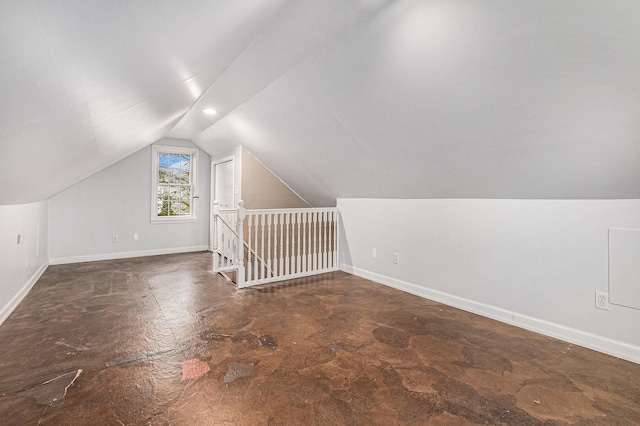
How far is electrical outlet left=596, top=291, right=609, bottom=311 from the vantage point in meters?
2.20

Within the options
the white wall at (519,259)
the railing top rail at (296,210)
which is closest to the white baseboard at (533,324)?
the white wall at (519,259)

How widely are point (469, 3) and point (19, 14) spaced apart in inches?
73.5

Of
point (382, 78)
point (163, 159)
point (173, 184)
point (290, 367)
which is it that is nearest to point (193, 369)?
point (290, 367)

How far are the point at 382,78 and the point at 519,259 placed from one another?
2004 millimetres

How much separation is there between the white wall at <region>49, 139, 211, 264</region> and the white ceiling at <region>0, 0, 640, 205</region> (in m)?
3.03

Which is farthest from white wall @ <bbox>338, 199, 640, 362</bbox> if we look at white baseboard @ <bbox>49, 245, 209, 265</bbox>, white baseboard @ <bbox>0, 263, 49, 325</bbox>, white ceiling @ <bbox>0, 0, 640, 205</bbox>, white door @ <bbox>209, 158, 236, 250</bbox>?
white baseboard @ <bbox>49, 245, 209, 265</bbox>

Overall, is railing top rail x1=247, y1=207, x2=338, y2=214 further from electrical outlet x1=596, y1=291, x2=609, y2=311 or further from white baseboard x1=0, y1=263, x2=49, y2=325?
electrical outlet x1=596, y1=291, x2=609, y2=311

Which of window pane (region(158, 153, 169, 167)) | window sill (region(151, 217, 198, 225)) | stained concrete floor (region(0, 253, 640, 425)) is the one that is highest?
window pane (region(158, 153, 169, 167))

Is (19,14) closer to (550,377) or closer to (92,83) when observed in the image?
(92,83)

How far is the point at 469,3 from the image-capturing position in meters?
1.57

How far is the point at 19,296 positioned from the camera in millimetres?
3109

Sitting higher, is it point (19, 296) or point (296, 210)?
point (296, 210)

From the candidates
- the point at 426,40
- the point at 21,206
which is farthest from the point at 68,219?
the point at 426,40

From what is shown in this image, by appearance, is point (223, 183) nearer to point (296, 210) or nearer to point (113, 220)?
point (113, 220)
